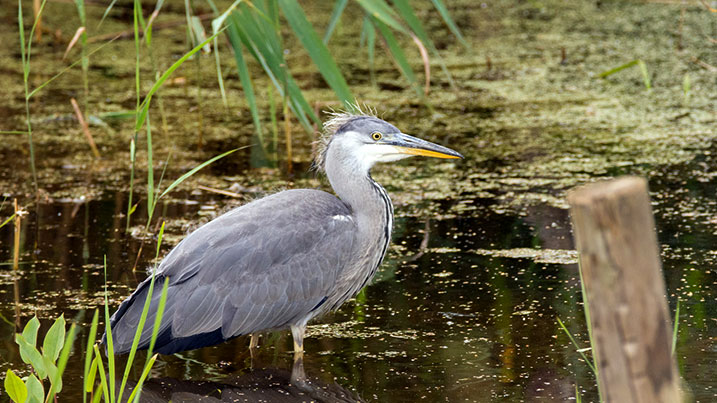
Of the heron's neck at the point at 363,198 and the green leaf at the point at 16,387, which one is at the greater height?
the heron's neck at the point at 363,198

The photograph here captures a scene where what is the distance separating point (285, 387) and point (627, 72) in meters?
5.11

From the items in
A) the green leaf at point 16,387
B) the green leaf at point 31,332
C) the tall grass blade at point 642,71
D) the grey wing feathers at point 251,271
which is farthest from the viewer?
the tall grass blade at point 642,71

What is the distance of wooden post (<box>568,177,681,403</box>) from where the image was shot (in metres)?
1.86

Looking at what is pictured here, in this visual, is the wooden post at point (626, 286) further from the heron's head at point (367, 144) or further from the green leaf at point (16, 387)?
the heron's head at point (367, 144)

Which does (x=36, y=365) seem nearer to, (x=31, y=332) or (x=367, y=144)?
(x=31, y=332)

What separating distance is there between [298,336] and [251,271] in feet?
1.04

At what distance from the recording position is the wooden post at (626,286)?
186 cm

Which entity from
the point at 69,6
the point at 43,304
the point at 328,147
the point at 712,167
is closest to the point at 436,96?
the point at 712,167

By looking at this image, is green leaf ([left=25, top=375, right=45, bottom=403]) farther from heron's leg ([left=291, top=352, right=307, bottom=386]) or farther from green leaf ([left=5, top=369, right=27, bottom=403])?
heron's leg ([left=291, top=352, right=307, bottom=386])

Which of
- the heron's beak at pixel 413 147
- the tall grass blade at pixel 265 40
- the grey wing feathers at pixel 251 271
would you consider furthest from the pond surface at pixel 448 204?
the heron's beak at pixel 413 147

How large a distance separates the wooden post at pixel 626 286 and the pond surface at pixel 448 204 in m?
1.34

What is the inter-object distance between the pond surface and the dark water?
0.01 m

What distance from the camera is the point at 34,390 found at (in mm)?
2637

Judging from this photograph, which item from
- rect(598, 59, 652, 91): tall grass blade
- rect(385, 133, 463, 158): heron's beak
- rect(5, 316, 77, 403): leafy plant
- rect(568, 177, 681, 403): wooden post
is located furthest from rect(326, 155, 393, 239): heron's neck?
rect(598, 59, 652, 91): tall grass blade
